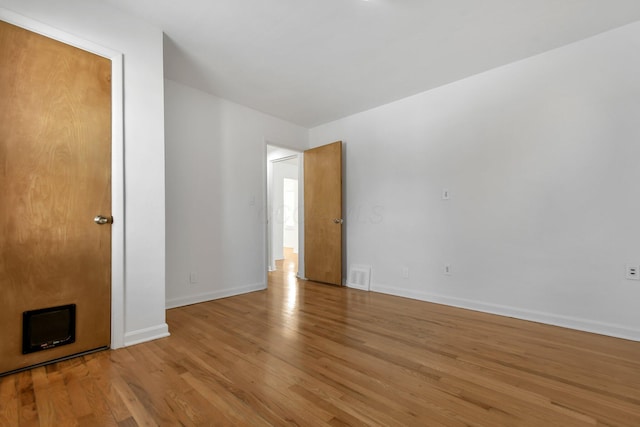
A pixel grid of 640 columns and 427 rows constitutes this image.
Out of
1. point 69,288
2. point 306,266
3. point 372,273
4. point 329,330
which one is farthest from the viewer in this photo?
point 306,266

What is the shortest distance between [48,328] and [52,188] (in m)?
0.89

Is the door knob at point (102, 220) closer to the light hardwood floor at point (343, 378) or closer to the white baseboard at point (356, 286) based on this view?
the light hardwood floor at point (343, 378)

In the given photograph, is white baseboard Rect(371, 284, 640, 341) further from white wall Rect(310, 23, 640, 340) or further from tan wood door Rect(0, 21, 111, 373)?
tan wood door Rect(0, 21, 111, 373)

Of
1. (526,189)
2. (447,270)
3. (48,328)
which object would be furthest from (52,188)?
(526,189)

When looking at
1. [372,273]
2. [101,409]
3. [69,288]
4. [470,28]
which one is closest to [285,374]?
[101,409]

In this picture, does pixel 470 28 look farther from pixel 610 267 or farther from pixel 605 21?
pixel 610 267

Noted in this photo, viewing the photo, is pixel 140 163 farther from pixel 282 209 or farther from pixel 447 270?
pixel 282 209

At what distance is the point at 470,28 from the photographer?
2.27 metres

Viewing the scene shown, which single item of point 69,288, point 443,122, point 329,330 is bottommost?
point 329,330

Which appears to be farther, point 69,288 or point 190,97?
point 190,97

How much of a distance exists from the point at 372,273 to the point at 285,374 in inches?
91.5

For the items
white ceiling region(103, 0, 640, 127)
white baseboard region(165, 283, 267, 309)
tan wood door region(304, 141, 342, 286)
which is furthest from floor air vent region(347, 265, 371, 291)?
white ceiling region(103, 0, 640, 127)

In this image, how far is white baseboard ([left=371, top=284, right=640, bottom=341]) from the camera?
2.27 metres

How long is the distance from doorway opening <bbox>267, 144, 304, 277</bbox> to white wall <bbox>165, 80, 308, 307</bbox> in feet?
2.45
